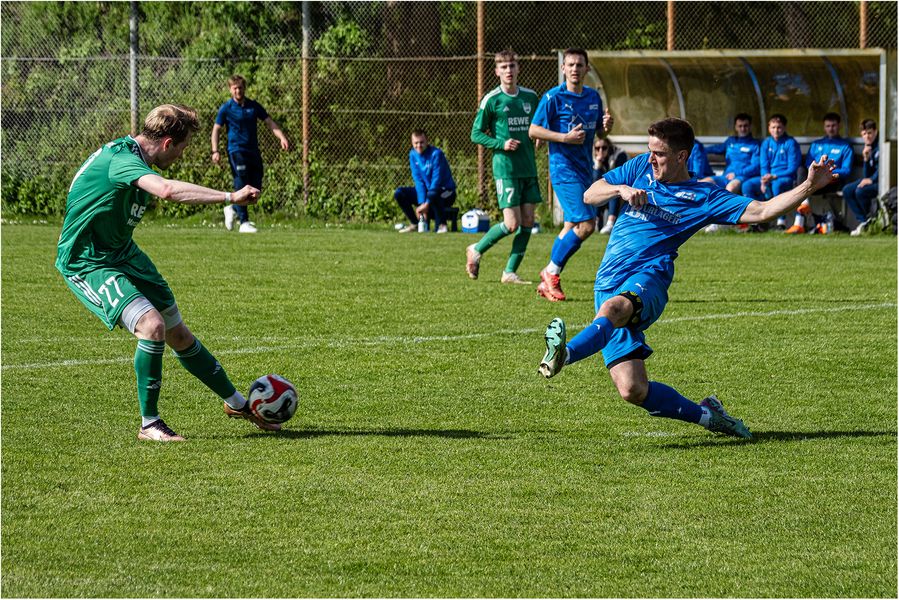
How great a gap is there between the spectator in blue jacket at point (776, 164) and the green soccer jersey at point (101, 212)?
43.6 ft

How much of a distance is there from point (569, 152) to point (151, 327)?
6482 millimetres

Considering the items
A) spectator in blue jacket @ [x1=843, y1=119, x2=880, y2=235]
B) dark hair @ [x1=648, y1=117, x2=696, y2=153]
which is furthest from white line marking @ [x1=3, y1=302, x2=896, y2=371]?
spectator in blue jacket @ [x1=843, y1=119, x2=880, y2=235]

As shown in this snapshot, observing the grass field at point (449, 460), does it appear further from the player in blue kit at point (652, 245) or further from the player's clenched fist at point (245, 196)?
the player's clenched fist at point (245, 196)

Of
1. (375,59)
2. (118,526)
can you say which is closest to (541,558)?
(118,526)

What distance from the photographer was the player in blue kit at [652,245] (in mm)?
6617

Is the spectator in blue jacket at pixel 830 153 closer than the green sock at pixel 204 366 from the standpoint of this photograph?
No

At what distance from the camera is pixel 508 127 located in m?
13.3

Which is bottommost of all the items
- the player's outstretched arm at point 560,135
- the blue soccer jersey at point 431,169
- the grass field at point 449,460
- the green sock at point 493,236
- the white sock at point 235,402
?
the grass field at point 449,460

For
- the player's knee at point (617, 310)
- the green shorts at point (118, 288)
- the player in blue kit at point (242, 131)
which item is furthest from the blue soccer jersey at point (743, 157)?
the green shorts at point (118, 288)

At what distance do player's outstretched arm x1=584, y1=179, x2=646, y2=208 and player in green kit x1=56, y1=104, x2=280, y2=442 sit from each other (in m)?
2.03

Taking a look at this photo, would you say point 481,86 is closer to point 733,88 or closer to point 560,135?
point 733,88

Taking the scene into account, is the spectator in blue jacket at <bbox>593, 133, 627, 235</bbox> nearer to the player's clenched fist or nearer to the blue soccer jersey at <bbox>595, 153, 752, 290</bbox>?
the blue soccer jersey at <bbox>595, 153, 752, 290</bbox>

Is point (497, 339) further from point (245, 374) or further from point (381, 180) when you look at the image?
point (381, 180)

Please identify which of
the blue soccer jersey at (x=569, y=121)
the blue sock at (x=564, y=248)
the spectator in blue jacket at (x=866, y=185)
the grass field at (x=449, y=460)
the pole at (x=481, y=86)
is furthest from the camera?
the pole at (x=481, y=86)
